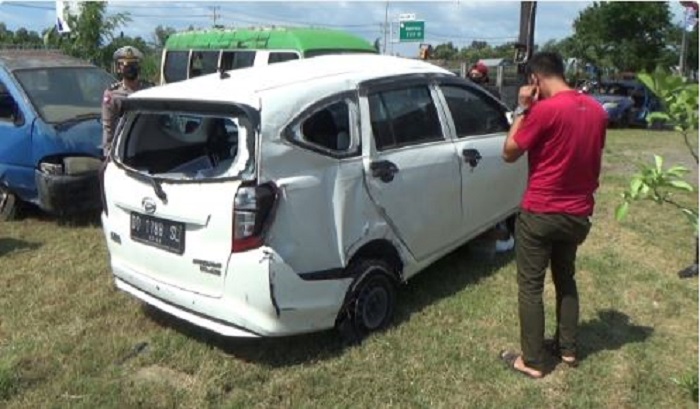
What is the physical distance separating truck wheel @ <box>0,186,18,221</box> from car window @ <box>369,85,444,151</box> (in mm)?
4858

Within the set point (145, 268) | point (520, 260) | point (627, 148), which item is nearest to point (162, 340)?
point (145, 268)

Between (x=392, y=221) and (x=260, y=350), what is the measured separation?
45.6 inches

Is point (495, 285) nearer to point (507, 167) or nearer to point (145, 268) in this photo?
point (507, 167)

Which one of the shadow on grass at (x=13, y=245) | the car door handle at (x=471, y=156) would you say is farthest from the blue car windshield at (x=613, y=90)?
the shadow on grass at (x=13, y=245)

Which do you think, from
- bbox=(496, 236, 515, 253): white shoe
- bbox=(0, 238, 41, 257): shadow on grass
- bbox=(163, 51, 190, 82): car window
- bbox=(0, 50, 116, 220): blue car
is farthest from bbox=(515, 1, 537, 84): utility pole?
bbox=(0, 238, 41, 257): shadow on grass

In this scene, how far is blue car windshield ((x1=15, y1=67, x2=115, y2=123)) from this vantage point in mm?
7590

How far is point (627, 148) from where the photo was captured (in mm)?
15844

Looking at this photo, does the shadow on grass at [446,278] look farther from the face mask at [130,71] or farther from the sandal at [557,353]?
the face mask at [130,71]

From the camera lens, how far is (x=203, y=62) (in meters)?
14.9

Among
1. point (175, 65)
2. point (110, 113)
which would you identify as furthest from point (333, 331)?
point (175, 65)

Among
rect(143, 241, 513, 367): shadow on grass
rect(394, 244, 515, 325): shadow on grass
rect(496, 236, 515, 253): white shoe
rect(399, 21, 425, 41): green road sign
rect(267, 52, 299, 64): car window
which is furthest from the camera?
rect(399, 21, 425, 41): green road sign

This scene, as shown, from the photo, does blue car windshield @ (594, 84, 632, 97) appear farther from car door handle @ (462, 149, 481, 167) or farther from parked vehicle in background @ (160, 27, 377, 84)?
car door handle @ (462, 149, 481, 167)

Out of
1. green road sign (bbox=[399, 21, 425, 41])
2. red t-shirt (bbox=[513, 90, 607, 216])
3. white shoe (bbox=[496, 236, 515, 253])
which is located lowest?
white shoe (bbox=[496, 236, 515, 253])

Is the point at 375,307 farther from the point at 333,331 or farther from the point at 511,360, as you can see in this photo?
the point at 511,360
